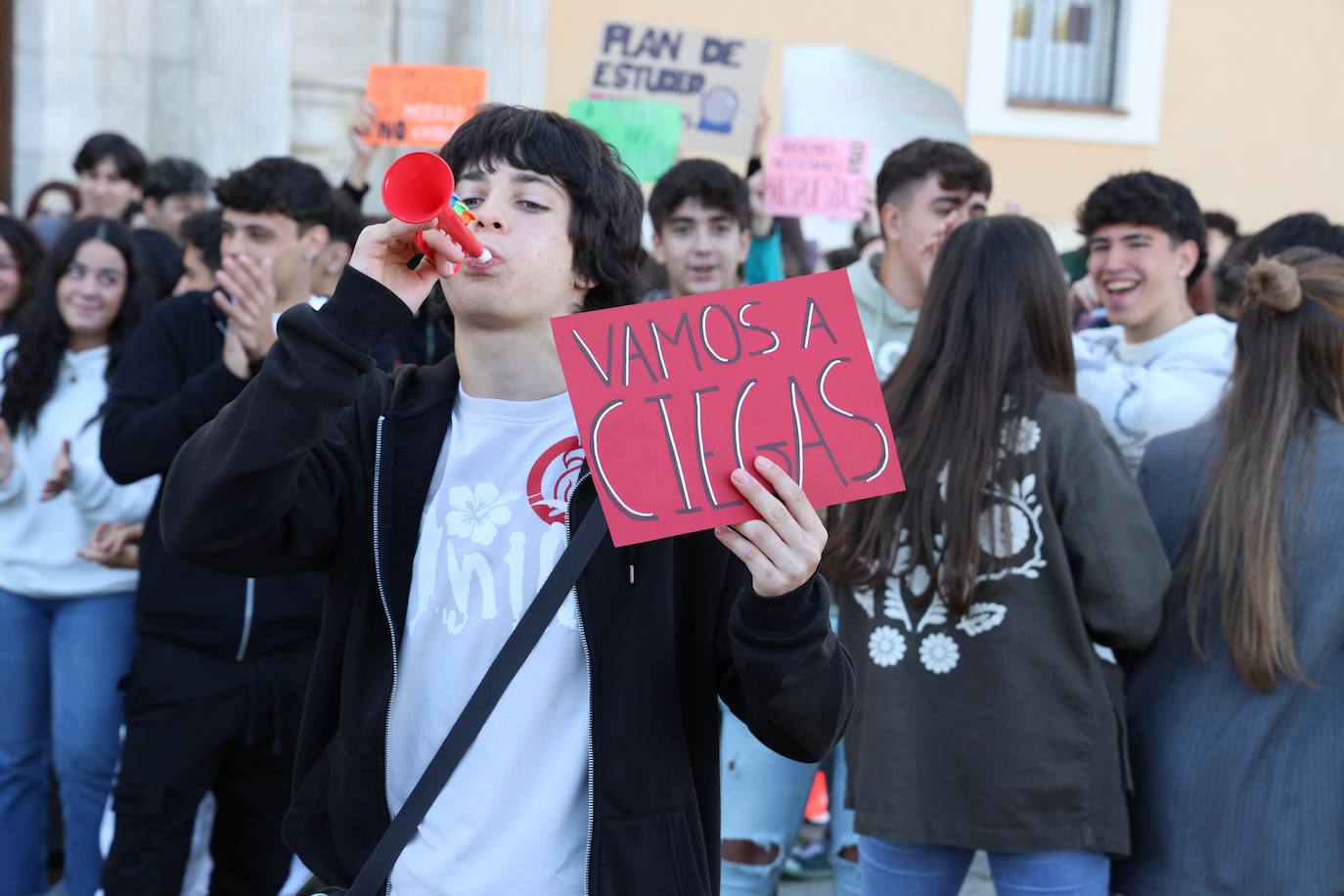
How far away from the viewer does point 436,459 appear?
2.06m

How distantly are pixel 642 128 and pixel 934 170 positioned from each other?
75.9 inches

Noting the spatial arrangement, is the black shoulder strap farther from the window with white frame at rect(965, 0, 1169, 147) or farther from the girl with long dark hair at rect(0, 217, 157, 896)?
the window with white frame at rect(965, 0, 1169, 147)

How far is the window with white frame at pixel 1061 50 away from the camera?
1295 centimetres

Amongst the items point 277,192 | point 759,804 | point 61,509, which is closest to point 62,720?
point 61,509

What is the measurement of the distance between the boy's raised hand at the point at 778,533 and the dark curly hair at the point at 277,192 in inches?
96.6

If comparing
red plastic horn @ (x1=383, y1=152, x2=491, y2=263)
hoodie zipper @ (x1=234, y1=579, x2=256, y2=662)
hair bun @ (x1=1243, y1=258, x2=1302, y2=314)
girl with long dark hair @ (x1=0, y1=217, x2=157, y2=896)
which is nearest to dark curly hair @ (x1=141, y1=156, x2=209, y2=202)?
girl with long dark hair @ (x1=0, y1=217, x2=157, y2=896)

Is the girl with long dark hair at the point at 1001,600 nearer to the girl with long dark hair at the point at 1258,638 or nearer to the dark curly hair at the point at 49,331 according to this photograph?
the girl with long dark hair at the point at 1258,638

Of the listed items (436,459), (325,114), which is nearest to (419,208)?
(436,459)

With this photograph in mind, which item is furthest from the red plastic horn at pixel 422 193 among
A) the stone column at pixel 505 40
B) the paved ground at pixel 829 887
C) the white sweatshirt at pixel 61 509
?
the stone column at pixel 505 40

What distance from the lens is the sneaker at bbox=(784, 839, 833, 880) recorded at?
487cm

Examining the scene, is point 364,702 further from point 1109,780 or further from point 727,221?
point 727,221

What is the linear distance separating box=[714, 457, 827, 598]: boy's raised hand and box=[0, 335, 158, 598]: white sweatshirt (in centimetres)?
267

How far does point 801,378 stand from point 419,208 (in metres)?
0.53

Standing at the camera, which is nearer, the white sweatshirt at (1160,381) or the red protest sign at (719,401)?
the red protest sign at (719,401)
